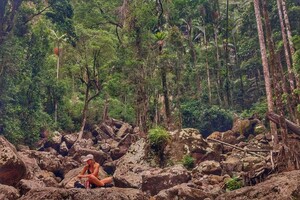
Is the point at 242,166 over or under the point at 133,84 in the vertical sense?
under

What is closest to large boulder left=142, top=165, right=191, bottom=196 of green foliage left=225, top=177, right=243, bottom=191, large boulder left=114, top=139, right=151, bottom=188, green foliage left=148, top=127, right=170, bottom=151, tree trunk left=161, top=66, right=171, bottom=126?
large boulder left=114, top=139, right=151, bottom=188

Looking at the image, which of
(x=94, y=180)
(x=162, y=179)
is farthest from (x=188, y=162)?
(x=94, y=180)

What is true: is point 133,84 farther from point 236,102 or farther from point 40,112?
point 236,102

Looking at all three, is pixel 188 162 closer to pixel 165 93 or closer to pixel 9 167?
pixel 165 93

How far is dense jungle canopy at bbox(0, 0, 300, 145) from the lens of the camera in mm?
22688

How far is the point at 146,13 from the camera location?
951 inches

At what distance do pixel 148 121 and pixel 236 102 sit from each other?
14.1 meters

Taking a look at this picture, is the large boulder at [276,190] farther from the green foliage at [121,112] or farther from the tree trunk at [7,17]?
the green foliage at [121,112]

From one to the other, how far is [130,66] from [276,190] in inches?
715

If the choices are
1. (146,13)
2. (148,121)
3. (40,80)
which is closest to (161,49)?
(146,13)

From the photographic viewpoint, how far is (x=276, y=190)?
22.5 ft

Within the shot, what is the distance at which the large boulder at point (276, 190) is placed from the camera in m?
6.60

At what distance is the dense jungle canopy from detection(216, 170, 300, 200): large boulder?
29.0 ft

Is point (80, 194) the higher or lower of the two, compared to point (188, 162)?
lower
